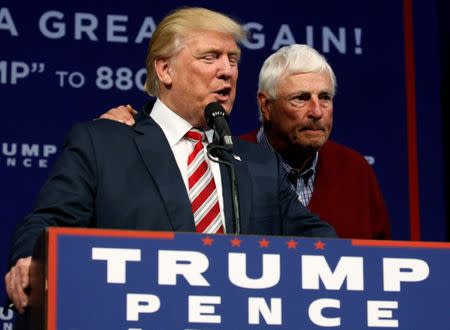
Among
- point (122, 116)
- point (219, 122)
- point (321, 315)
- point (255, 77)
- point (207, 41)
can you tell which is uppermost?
point (255, 77)

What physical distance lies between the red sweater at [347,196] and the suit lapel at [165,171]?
2.47ft

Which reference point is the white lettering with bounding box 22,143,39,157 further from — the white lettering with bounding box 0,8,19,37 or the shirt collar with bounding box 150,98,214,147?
the shirt collar with bounding box 150,98,214,147

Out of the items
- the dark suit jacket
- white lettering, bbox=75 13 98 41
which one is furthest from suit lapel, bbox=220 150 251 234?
white lettering, bbox=75 13 98 41

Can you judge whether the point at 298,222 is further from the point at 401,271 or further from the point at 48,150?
the point at 48,150

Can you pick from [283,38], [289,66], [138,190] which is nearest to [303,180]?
[289,66]

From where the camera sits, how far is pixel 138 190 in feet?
8.31

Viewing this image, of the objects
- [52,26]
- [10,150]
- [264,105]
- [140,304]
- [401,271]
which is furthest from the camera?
[52,26]

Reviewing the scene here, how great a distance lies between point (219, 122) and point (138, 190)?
21cm

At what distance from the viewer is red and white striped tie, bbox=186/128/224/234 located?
2.54 metres

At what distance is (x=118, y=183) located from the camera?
253cm

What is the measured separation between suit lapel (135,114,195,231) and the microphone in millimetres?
116

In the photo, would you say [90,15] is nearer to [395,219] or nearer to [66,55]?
[66,55]

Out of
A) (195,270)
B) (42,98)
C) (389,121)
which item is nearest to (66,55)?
(42,98)

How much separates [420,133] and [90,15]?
109cm
